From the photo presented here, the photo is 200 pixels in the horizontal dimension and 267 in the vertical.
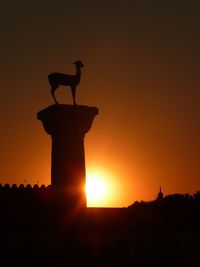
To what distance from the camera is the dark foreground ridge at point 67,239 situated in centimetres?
1670

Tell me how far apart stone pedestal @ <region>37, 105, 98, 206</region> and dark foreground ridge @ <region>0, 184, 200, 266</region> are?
0.32 metres

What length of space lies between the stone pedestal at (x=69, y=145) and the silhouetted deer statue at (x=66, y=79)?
61 cm

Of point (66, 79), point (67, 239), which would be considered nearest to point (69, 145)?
point (66, 79)

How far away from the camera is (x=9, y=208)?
17.5 m

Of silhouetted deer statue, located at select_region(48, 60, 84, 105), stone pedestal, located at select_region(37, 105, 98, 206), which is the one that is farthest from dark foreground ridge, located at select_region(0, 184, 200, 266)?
silhouetted deer statue, located at select_region(48, 60, 84, 105)

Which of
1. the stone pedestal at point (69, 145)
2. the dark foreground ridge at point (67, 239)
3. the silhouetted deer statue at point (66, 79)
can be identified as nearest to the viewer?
the dark foreground ridge at point (67, 239)

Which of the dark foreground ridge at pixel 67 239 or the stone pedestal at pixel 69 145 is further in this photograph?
the stone pedestal at pixel 69 145

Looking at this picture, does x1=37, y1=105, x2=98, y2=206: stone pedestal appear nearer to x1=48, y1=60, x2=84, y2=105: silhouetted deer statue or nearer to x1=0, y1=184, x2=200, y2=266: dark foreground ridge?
x1=0, y1=184, x2=200, y2=266: dark foreground ridge

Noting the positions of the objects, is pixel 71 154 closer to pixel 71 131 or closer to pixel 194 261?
pixel 71 131

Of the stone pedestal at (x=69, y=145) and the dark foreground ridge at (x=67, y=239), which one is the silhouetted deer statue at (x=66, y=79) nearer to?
the stone pedestal at (x=69, y=145)

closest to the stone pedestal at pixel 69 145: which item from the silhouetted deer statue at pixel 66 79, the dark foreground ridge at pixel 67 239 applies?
the dark foreground ridge at pixel 67 239

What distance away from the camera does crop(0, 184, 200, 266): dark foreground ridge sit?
16703 mm

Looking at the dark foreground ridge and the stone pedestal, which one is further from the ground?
the stone pedestal

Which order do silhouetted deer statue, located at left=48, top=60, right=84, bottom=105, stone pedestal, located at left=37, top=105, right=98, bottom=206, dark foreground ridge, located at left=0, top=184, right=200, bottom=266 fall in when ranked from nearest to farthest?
dark foreground ridge, located at left=0, top=184, right=200, bottom=266, stone pedestal, located at left=37, top=105, right=98, bottom=206, silhouetted deer statue, located at left=48, top=60, right=84, bottom=105
